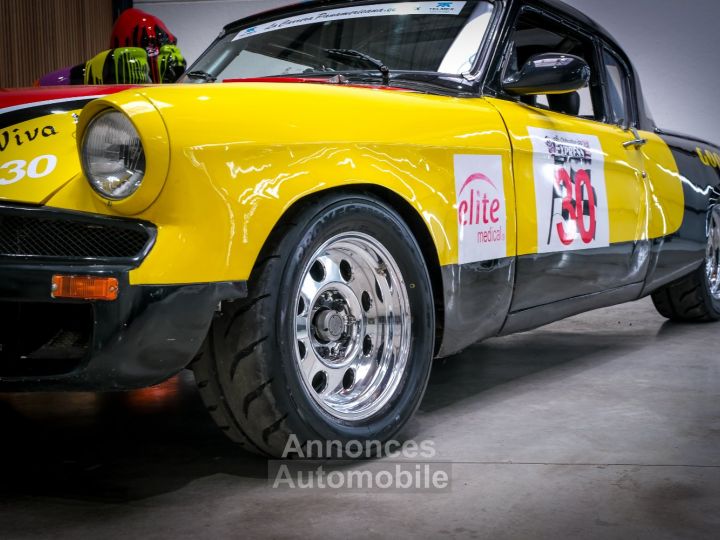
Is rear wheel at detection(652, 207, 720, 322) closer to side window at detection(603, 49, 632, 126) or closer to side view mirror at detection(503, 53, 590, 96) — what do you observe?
side window at detection(603, 49, 632, 126)

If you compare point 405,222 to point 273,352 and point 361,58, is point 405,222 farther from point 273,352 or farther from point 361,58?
point 361,58

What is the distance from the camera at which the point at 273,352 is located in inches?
91.3

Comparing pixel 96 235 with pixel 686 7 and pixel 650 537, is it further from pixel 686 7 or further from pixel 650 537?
pixel 686 7

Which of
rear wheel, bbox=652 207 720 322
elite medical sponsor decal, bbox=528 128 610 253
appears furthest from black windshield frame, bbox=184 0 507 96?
rear wheel, bbox=652 207 720 322

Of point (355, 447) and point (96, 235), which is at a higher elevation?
point (96, 235)

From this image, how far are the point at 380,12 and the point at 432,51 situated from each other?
0.30 metres

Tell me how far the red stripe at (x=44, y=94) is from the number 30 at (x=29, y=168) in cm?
25

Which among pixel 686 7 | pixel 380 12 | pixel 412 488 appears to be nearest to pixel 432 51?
pixel 380 12

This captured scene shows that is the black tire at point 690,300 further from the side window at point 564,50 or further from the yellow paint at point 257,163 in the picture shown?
the yellow paint at point 257,163

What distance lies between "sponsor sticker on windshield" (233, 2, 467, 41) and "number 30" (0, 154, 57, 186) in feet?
5.01

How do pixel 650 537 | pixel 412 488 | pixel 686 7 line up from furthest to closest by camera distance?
pixel 686 7
pixel 412 488
pixel 650 537

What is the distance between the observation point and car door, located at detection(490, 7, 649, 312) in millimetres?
3236

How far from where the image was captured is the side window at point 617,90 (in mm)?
4254

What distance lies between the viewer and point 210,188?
2186mm
